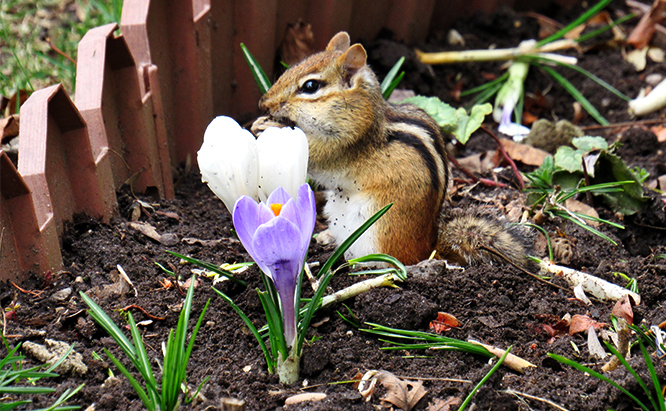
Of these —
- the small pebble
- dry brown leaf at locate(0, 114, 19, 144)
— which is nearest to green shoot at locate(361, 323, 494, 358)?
dry brown leaf at locate(0, 114, 19, 144)

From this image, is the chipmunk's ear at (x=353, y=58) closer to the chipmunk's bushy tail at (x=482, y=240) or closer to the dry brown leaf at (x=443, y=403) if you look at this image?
the chipmunk's bushy tail at (x=482, y=240)

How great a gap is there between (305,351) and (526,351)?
818 mm

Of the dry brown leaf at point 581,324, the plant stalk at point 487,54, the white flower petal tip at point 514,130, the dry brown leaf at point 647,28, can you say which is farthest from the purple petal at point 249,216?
the dry brown leaf at point 647,28

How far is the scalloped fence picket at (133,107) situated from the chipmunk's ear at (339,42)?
2.05ft

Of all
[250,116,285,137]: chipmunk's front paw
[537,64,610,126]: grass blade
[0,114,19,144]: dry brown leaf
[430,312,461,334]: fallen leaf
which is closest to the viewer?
[430,312,461,334]: fallen leaf

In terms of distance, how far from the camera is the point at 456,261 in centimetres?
298

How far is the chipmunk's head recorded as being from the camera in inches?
119

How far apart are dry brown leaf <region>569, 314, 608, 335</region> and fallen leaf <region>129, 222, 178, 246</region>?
1682 mm

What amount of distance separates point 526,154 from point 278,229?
2658mm

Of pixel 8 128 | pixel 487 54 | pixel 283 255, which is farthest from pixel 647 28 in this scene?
pixel 8 128

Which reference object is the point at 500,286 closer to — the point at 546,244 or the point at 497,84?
the point at 546,244

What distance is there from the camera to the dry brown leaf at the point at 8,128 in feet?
9.45

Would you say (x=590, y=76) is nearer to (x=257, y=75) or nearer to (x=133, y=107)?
(x=257, y=75)

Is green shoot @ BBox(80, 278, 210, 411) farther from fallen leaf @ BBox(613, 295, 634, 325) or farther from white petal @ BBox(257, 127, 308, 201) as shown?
fallen leaf @ BBox(613, 295, 634, 325)
